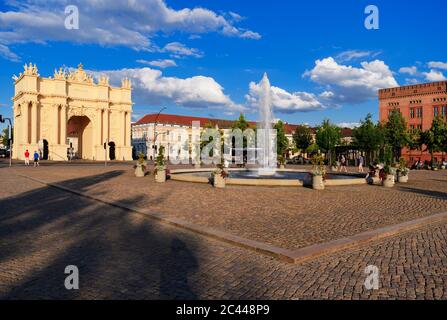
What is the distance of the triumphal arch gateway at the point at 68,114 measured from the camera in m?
60.2

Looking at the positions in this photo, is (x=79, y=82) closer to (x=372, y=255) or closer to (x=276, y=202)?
(x=276, y=202)

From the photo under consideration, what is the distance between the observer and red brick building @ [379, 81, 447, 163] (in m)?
71.4

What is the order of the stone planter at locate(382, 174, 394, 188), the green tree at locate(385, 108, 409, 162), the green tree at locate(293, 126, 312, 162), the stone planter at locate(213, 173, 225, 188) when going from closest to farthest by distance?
the stone planter at locate(213, 173, 225, 188) → the stone planter at locate(382, 174, 394, 188) → the green tree at locate(385, 108, 409, 162) → the green tree at locate(293, 126, 312, 162)

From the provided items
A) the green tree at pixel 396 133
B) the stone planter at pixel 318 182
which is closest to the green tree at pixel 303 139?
the green tree at pixel 396 133

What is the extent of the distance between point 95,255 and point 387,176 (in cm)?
1845

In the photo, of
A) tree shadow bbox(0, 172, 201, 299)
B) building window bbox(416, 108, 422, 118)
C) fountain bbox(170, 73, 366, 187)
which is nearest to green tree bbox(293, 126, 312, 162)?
building window bbox(416, 108, 422, 118)

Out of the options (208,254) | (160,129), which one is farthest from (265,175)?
(160,129)

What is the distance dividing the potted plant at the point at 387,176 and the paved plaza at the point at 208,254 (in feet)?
27.0

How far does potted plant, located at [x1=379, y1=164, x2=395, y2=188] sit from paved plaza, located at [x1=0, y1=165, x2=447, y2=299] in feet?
27.0

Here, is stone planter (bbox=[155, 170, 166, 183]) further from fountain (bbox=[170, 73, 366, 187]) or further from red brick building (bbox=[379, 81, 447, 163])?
red brick building (bbox=[379, 81, 447, 163])

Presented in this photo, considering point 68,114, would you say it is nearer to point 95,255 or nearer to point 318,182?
point 318,182

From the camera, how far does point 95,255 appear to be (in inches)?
251

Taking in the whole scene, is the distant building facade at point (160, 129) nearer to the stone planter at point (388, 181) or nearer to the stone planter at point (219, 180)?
the stone planter at point (388, 181)
